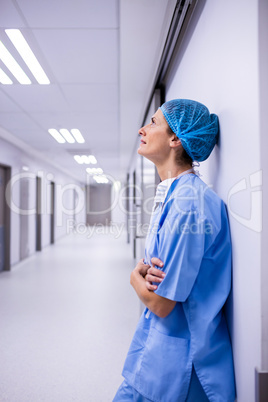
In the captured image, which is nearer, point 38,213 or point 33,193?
point 33,193

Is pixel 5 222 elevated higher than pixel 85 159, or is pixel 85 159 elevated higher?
pixel 85 159

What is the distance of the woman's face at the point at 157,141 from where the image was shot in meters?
1.12

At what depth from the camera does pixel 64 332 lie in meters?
2.71

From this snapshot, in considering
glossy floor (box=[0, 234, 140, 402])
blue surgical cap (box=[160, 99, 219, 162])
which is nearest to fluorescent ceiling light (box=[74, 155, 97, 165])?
glossy floor (box=[0, 234, 140, 402])

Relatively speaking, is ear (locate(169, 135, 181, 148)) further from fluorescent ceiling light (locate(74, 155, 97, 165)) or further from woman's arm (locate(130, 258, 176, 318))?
fluorescent ceiling light (locate(74, 155, 97, 165))

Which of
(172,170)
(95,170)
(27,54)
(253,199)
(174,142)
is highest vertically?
(27,54)

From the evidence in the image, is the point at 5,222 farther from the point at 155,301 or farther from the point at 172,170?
the point at 155,301

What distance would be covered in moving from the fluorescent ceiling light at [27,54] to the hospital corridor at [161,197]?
14 millimetres

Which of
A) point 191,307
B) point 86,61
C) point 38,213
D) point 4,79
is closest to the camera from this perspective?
point 191,307

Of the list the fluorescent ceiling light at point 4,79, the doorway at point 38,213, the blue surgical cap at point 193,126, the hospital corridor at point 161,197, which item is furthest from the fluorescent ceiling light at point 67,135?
the blue surgical cap at point 193,126

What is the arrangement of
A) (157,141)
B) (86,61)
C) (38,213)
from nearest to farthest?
(157,141) < (86,61) < (38,213)

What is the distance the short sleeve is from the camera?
0.86m

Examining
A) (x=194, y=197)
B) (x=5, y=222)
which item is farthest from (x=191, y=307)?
(x=5, y=222)

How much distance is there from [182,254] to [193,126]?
0.46 meters
